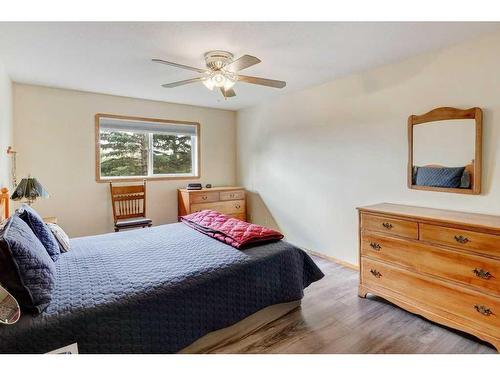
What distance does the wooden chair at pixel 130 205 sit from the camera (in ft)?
13.1

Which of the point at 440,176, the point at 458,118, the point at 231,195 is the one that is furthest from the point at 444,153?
the point at 231,195

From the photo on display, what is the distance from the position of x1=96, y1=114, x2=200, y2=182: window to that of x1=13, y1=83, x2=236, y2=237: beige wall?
0.41 feet

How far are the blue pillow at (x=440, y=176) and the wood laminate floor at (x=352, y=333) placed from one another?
3.81ft

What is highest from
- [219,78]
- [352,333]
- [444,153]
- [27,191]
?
[219,78]

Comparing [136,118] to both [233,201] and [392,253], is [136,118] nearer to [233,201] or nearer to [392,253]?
[233,201]

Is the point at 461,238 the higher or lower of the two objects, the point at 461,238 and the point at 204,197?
the lower

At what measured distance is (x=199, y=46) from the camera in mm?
2412

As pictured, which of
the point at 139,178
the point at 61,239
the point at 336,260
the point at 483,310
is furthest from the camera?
the point at 139,178

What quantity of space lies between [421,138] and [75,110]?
4142mm

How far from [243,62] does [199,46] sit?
502mm

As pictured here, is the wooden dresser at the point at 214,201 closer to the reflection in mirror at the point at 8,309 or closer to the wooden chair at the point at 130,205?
the wooden chair at the point at 130,205

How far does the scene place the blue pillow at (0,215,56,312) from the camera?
1.40 metres

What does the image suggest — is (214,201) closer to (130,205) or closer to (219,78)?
(130,205)

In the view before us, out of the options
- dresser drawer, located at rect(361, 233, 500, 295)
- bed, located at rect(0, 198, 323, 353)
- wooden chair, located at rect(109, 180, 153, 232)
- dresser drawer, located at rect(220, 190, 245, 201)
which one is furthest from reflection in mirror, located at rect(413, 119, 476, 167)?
wooden chair, located at rect(109, 180, 153, 232)
